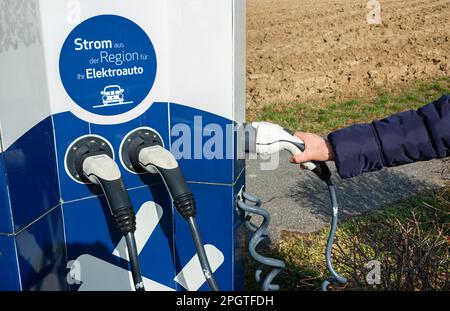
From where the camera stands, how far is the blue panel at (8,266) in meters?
2.01

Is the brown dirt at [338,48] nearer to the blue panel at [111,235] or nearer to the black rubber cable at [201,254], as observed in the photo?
the blue panel at [111,235]

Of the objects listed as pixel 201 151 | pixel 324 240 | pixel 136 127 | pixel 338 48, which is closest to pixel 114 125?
pixel 136 127

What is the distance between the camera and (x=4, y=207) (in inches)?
77.2

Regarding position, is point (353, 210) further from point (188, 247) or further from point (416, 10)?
point (416, 10)

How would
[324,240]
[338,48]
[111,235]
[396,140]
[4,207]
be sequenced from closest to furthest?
[4,207]
[396,140]
[111,235]
[324,240]
[338,48]

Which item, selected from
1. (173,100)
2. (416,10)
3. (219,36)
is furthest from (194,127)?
(416,10)

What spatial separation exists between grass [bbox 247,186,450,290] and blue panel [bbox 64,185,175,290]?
0.97 m

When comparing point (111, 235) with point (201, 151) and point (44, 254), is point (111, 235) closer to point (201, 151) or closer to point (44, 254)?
point (44, 254)

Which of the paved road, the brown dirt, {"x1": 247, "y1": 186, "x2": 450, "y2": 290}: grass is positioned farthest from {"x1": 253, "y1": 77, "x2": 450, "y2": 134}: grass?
{"x1": 247, "y1": 186, "x2": 450, "y2": 290}: grass

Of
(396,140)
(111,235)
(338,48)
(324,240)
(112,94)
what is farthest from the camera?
(338,48)

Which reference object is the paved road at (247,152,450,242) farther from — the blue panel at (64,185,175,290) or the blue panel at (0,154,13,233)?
the blue panel at (0,154,13,233)

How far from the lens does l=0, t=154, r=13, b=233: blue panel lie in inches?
75.9

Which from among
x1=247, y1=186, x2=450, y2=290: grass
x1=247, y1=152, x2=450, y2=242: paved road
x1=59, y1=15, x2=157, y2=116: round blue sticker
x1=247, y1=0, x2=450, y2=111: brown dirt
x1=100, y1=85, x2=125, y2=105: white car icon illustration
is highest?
x1=247, y1=0, x2=450, y2=111: brown dirt

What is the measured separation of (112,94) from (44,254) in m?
0.61
